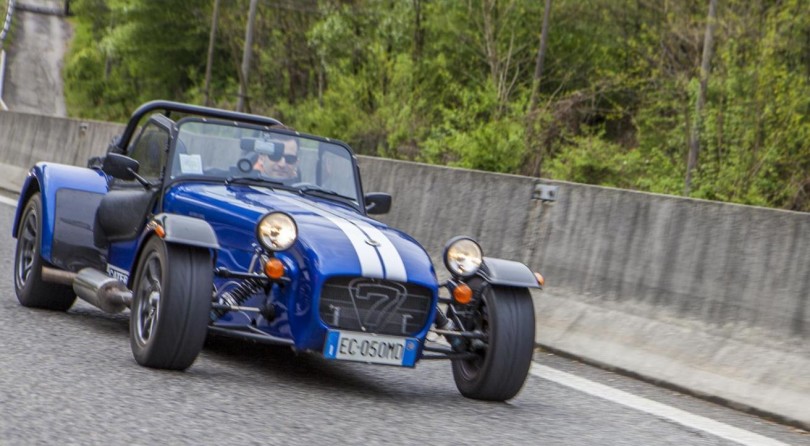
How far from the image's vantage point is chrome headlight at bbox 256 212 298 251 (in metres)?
7.02

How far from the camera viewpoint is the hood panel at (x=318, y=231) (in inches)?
275

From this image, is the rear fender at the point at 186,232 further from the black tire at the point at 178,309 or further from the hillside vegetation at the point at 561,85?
the hillside vegetation at the point at 561,85

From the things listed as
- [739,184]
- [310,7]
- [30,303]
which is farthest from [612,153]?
[30,303]

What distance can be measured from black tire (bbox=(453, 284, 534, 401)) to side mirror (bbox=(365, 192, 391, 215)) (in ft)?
5.40

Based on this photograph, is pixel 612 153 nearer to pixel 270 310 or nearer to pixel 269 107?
pixel 269 107

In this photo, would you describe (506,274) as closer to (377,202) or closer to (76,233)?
(377,202)

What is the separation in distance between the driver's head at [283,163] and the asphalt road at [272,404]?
3.63 feet

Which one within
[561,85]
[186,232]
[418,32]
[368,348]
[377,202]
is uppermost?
[418,32]

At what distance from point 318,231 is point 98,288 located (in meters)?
→ 1.80

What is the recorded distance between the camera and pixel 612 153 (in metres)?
36.2

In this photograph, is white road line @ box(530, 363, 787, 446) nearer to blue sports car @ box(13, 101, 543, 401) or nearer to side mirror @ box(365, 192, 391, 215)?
blue sports car @ box(13, 101, 543, 401)

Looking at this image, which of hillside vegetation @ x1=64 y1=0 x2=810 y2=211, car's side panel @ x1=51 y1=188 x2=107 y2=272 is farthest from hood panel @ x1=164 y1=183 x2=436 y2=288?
hillside vegetation @ x1=64 y1=0 x2=810 y2=211

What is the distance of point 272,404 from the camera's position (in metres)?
6.47


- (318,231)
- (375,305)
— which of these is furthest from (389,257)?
(318,231)
